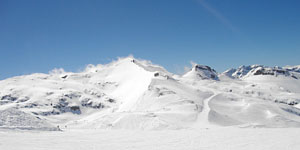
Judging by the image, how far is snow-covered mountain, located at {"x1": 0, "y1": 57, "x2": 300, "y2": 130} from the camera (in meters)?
65.9

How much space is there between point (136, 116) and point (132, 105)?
1224 inches

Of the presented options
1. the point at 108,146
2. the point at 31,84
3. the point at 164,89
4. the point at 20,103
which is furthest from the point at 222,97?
the point at 31,84

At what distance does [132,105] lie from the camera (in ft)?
326

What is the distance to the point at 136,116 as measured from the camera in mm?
68500

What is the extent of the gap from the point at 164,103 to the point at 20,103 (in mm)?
79401

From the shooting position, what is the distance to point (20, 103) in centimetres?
11975

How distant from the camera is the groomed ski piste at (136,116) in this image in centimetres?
2242

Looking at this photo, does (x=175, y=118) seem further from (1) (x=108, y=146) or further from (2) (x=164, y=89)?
(1) (x=108, y=146)

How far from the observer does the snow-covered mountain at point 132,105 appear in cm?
6588

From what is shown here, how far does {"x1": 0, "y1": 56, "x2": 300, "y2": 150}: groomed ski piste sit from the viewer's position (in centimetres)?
2242

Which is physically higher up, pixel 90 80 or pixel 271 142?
pixel 90 80

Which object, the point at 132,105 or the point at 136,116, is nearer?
the point at 136,116

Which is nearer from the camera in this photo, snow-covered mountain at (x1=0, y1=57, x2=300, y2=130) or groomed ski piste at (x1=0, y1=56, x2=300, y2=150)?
groomed ski piste at (x1=0, y1=56, x2=300, y2=150)

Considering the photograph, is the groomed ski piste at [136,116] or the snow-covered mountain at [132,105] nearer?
the groomed ski piste at [136,116]
